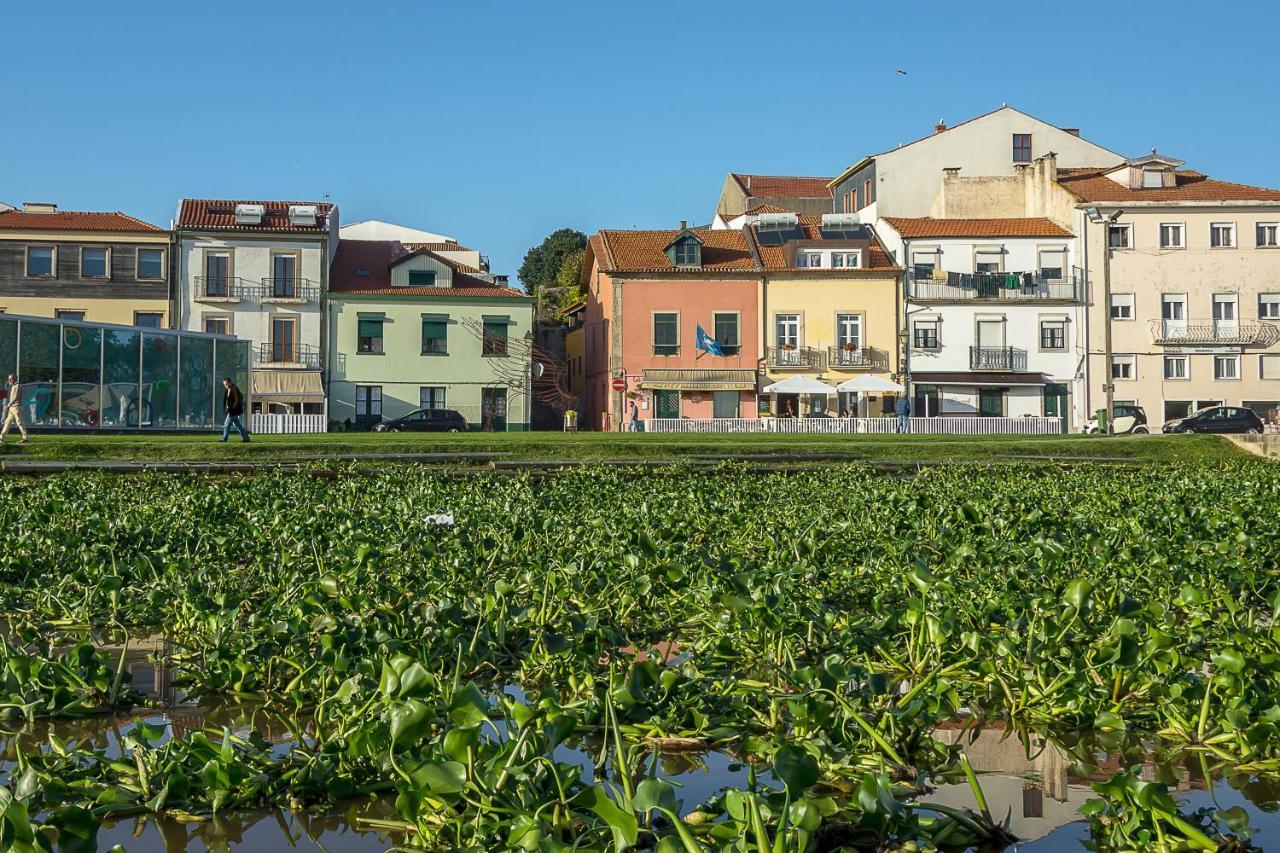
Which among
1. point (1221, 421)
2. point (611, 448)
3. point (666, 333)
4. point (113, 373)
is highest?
point (666, 333)

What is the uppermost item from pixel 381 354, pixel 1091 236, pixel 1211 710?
pixel 1091 236

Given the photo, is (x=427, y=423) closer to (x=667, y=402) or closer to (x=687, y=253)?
(x=667, y=402)

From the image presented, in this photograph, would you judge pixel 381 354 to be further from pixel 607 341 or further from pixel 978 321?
pixel 978 321

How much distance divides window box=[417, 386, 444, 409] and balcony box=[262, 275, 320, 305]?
570 cm

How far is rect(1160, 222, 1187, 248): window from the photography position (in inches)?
1999

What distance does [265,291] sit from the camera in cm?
4903

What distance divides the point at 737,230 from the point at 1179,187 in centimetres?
1927

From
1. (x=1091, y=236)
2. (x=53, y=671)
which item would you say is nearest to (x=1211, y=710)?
(x=53, y=671)

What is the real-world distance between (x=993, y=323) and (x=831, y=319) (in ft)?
22.2

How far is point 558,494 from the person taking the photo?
12.6m

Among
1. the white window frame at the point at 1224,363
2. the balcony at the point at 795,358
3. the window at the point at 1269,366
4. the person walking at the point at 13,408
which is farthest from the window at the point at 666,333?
the person walking at the point at 13,408

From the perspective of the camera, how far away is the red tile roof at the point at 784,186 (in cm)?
6612

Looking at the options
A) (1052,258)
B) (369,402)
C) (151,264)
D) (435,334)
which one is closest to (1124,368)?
(1052,258)

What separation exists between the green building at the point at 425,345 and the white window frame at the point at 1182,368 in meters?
26.8
